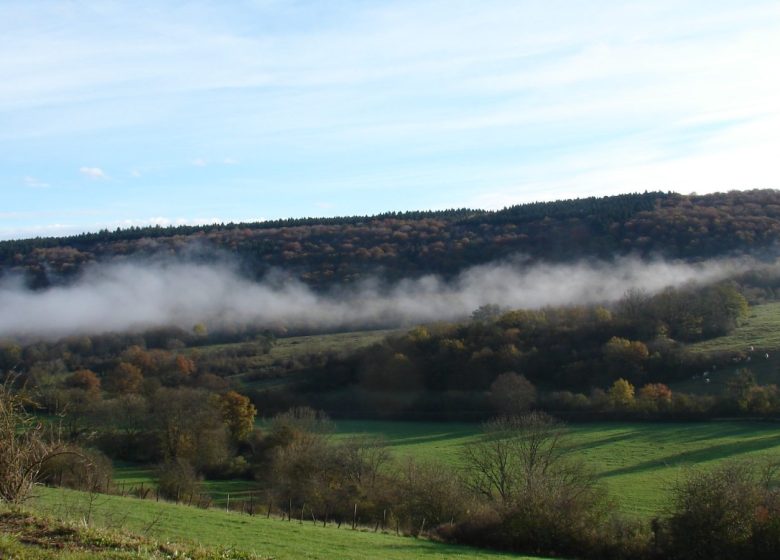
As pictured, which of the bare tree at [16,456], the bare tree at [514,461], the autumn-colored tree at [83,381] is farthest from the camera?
the autumn-colored tree at [83,381]

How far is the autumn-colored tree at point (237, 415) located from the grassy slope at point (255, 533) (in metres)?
26.3

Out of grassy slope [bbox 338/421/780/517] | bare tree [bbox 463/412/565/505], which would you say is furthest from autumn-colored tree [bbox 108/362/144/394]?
bare tree [bbox 463/412/565/505]

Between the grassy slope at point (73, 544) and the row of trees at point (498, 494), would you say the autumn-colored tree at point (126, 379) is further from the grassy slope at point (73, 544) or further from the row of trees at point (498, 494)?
the grassy slope at point (73, 544)

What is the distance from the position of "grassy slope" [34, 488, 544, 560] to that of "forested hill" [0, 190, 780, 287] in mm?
77184

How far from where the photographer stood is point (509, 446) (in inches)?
1390

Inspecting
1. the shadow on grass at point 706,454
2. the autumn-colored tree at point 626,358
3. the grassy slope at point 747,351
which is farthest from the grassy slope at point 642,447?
the autumn-colored tree at point 626,358

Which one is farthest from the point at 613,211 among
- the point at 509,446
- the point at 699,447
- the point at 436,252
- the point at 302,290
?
the point at 509,446

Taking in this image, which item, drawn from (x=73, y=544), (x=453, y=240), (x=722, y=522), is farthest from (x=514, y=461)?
(x=453, y=240)

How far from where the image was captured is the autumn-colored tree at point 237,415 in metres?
50.9

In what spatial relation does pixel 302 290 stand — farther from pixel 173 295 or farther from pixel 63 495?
pixel 63 495

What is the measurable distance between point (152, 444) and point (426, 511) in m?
25.8

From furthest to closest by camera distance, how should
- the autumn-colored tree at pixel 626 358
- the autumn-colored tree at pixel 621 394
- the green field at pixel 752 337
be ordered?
the autumn-colored tree at pixel 626 358
the green field at pixel 752 337
the autumn-colored tree at pixel 621 394

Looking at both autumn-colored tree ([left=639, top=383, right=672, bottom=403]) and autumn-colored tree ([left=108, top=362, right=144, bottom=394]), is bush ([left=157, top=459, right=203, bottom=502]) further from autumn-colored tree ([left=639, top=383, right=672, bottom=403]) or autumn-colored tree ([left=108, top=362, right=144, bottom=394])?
autumn-colored tree ([left=639, top=383, right=672, bottom=403])

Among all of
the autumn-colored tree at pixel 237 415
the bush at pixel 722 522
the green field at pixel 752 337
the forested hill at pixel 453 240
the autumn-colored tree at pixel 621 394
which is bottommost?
the autumn-colored tree at pixel 237 415
